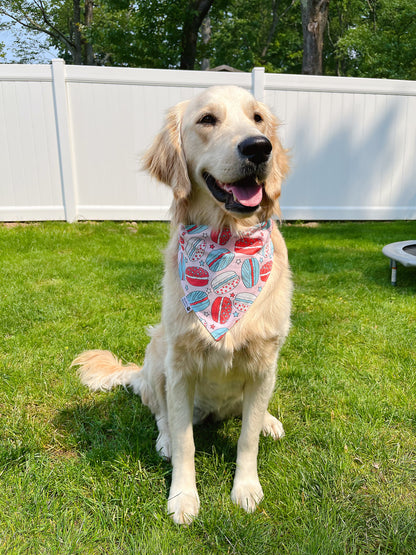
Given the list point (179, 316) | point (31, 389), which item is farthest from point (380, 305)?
point (31, 389)

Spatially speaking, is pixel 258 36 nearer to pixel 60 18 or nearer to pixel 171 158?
pixel 60 18

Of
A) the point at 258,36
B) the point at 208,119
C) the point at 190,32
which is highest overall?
the point at 258,36

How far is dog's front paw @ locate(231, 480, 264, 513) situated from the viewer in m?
1.64

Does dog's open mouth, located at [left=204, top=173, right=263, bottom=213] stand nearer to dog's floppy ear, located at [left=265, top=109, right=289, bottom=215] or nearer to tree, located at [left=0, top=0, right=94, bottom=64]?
dog's floppy ear, located at [left=265, top=109, right=289, bottom=215]

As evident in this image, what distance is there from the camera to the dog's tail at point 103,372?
2439 millimetres

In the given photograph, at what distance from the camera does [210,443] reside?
2.04 meters

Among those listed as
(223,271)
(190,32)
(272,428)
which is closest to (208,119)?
(223,271)

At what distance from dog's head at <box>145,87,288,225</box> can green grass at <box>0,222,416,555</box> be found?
1.09 metres

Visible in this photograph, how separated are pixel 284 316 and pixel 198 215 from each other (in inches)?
22.1

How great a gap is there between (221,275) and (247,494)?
2.86 feet

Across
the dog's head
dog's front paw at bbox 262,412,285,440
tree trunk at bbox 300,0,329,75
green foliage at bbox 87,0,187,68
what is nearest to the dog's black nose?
the dog's head

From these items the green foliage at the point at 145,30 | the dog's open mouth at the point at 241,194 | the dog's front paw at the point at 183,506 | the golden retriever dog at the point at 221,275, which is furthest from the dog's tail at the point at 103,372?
the green foliage at the point at 145,30

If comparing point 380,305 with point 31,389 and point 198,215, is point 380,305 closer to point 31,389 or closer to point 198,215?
point 198,215

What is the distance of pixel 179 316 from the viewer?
5.56 feet
